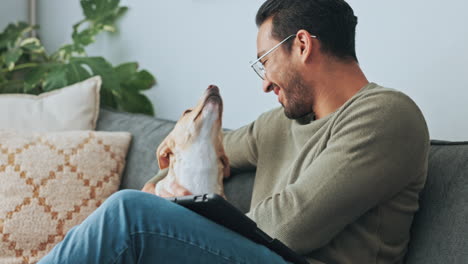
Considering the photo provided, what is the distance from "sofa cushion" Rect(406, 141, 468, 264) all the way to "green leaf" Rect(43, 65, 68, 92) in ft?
Answer: 5.60

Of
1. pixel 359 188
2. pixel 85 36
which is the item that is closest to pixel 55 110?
pixel 85 36

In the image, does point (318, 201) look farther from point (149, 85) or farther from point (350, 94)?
point (149, 85)

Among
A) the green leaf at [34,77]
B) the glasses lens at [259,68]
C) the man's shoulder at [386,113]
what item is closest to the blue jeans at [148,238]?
the man's shoulder at [386,113]

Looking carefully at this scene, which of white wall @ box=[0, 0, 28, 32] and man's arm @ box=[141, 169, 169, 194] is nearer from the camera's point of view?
man's arm @ box=[141, 169, 169, 194]

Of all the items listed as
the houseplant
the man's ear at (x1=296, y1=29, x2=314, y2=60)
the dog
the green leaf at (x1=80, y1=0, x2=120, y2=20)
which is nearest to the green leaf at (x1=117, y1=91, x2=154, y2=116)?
the houseplant

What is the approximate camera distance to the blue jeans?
125cm

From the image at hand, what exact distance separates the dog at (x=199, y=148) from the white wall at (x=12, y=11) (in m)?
1.91

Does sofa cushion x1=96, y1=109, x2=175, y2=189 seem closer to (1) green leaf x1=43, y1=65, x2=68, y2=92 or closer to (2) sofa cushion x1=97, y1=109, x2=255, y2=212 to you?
(2) sofa cushion x1=97, y1=109, x2=255, y2=212

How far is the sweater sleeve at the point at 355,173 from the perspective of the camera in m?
1.40

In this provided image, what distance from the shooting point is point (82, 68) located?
2855 millimetres

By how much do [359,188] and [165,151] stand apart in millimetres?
671

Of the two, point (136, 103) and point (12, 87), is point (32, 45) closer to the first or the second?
point (12, 87)

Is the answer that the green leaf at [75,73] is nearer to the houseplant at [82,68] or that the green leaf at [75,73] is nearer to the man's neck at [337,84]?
the houseplant at [82,68]

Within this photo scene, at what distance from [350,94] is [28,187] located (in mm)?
1106
